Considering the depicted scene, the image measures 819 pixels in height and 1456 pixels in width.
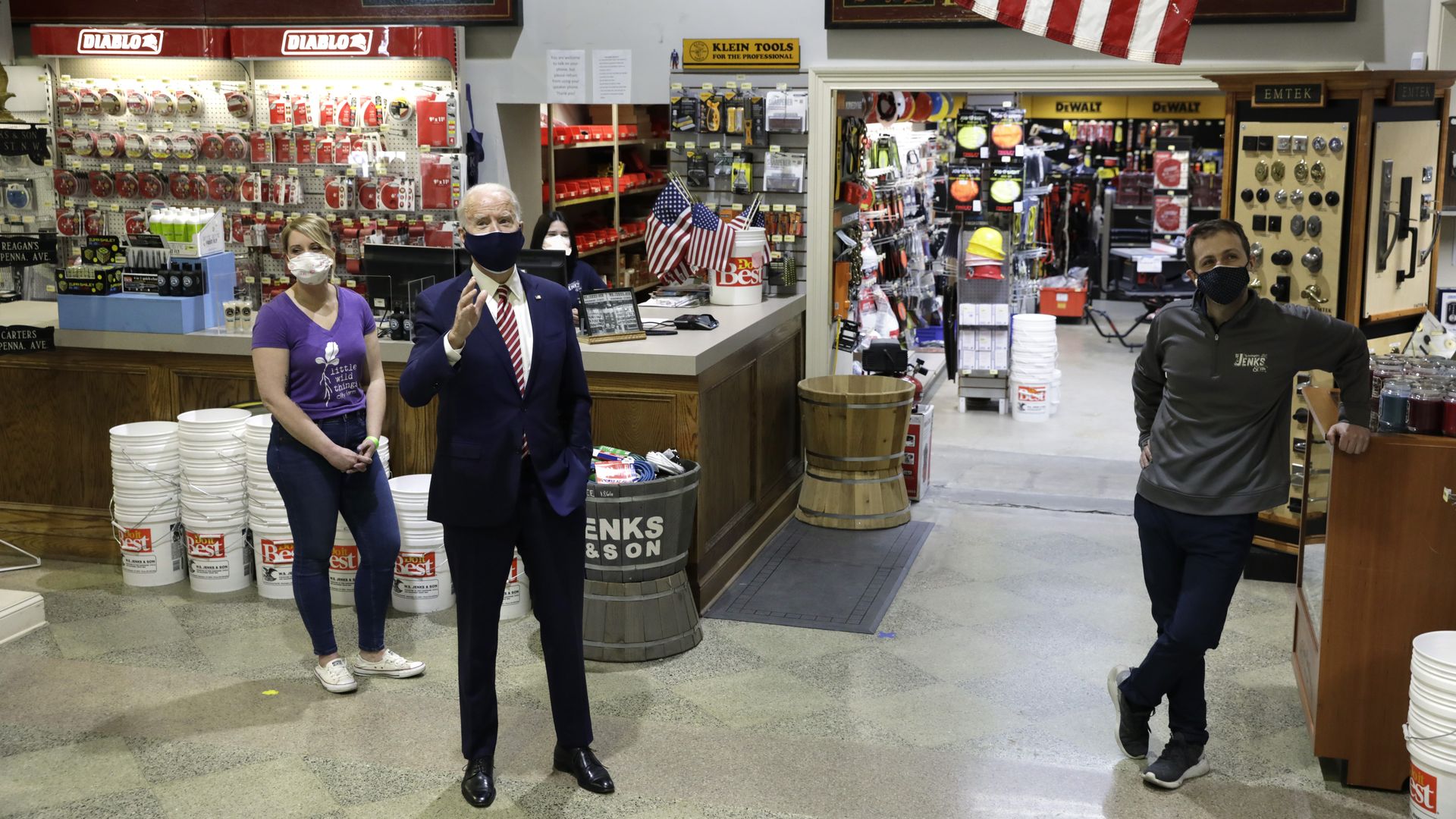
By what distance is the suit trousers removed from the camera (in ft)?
12.0

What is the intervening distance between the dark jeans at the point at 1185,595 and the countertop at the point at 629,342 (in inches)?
81.3

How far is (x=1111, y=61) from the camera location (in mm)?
6500

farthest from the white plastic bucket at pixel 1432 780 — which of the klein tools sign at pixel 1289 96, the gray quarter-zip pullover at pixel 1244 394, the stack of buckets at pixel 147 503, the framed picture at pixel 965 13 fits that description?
the stack of buckets at pixel 147 503

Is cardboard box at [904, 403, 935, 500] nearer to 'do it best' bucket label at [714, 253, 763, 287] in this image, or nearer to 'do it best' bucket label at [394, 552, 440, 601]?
'do it best' bucket label at [714, 253, 763, 287]

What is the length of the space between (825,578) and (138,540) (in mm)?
2900

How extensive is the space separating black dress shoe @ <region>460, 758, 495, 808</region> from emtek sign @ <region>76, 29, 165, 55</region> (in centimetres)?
535

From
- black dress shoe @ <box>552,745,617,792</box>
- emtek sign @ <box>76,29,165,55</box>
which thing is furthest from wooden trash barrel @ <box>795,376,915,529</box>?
emtek sign @ <box>76,29,165,55</box>

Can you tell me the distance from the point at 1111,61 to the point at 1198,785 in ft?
12.6

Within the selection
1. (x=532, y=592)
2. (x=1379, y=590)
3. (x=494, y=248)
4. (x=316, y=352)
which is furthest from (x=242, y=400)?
(x=1379, y=590)

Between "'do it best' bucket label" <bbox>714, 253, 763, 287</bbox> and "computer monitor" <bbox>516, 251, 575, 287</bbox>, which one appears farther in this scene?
"'do it best' bucket label" <bbox>714, 253, 763, 287</bbox>

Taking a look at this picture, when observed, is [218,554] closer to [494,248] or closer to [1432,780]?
[494,248]

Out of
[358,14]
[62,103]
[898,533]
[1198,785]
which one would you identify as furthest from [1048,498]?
[62,103]

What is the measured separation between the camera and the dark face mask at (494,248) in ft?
11.4

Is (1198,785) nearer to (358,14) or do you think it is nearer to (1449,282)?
(1449,282)
